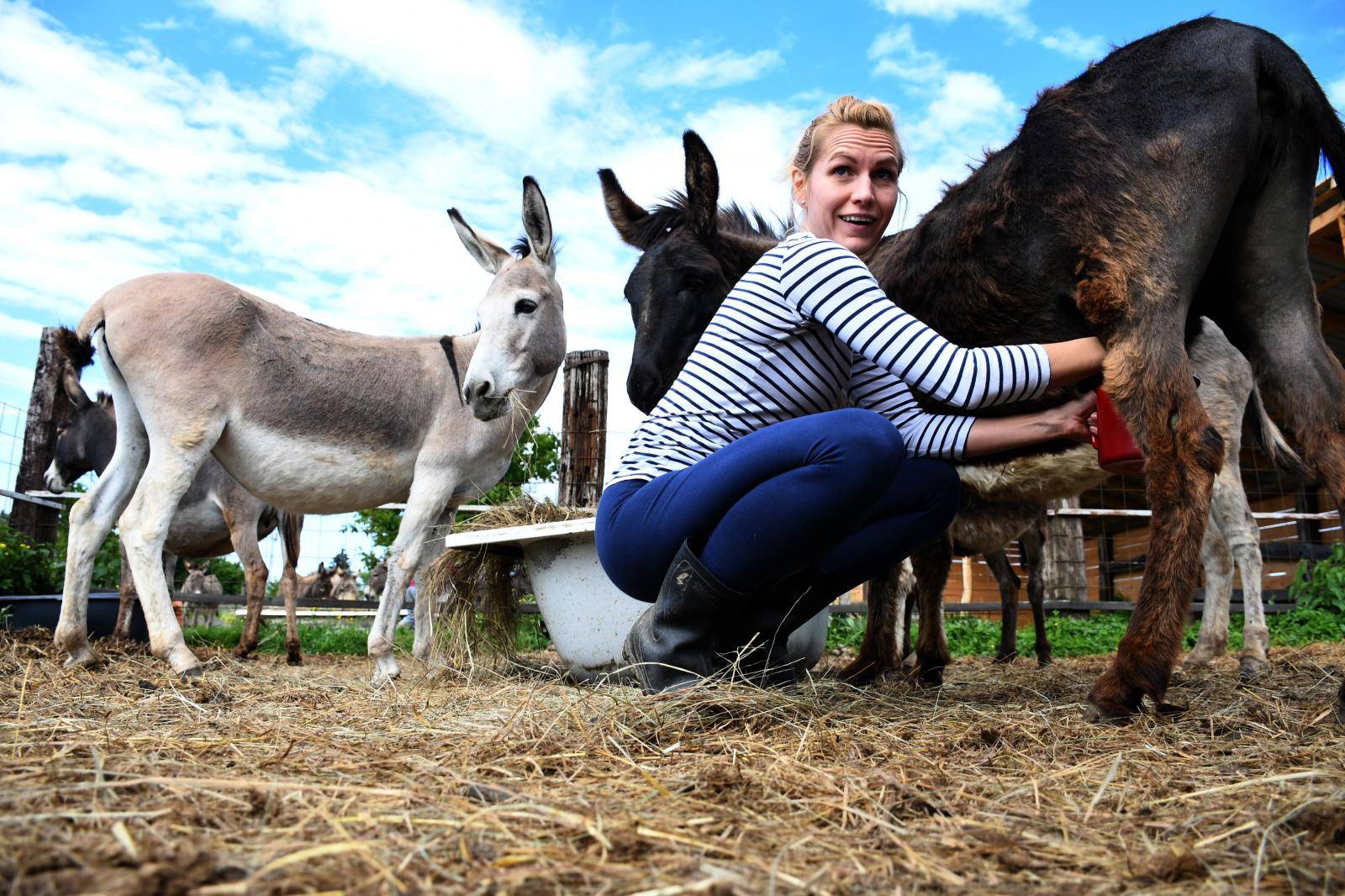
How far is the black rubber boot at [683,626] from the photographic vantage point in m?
2.25

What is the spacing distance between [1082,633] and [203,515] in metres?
7.72

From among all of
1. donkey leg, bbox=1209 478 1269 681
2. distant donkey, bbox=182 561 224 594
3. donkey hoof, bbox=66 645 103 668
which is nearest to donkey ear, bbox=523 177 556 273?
donkey hoof, bbox=66 645 103 668

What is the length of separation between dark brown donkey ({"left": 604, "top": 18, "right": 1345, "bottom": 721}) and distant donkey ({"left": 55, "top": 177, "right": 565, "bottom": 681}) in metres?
2.87

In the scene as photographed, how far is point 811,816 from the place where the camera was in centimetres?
137

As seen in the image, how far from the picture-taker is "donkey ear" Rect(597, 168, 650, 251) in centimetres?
450

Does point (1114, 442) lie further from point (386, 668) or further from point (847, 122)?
point (386, 668)

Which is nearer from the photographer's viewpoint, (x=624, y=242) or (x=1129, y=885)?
(x=1129, y=885)

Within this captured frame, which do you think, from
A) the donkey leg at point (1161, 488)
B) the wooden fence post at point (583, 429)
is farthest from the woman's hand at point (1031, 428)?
the wooden fence post at point (583, 429)

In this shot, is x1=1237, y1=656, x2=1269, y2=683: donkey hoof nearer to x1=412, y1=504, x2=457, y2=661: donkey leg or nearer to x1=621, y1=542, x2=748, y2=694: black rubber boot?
x1=621, y1=542, x2=748, y2=694: black rubber boot

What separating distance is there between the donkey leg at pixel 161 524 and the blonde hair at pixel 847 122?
3.33 metres

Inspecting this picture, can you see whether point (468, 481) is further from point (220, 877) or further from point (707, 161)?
point (220, 877)

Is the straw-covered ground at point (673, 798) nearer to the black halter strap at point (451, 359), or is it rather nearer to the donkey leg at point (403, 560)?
the donkey leg at point (403, 560)

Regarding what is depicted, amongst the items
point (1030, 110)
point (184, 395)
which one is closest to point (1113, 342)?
point (1030, 110)

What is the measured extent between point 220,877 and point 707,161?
345cm
